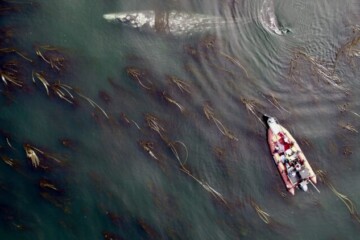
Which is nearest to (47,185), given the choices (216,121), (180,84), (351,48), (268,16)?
(180,84)

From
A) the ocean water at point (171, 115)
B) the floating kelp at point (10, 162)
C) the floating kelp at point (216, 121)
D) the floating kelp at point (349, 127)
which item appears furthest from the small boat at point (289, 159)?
the floating kelp at point (10, 162)

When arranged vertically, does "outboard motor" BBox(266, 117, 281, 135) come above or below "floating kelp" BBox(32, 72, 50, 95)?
above

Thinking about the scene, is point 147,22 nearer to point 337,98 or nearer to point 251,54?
point 251,54

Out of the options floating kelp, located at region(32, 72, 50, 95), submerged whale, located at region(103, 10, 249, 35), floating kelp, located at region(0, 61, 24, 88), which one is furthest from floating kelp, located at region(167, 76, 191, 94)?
floating kelp, located at region(0, 61, 24, 88)

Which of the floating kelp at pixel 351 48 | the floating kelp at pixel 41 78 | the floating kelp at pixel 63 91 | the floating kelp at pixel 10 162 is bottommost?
the floating kelp at pixel 10 162

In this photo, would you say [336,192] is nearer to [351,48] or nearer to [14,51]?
[351,48]

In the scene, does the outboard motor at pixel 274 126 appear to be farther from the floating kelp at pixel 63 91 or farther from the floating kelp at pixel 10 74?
the floating kelp at pixel 10 74

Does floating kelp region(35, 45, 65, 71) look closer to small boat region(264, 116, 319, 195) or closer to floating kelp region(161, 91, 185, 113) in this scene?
floating kelp region(161, 91, 185, 113)

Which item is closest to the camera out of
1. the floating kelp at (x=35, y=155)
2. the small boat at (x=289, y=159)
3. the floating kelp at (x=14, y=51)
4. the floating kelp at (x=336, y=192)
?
the floating kelp at (x=14, y=51)
